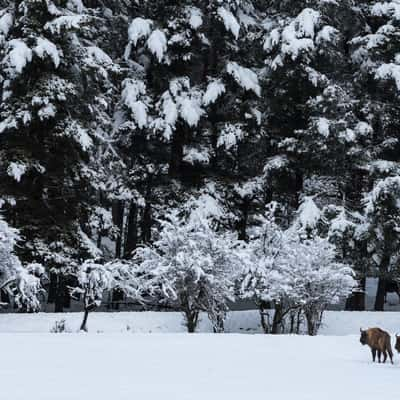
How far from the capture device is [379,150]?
2725 centimetres

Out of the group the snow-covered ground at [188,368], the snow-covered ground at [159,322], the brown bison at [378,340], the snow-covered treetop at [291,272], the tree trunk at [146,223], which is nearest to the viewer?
the snow-covered ground at [188,368]

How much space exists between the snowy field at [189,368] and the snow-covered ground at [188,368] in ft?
0.04

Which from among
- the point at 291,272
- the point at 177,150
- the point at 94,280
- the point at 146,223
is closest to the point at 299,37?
the point at 177,150

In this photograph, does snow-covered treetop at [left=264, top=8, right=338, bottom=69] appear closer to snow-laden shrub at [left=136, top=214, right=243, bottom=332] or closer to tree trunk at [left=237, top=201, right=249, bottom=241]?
tree trunk at [left=237, top=201, right=249, bottom=241]

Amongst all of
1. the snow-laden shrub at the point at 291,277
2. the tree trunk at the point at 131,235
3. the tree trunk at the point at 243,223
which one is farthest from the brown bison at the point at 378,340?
the tree trunk at the point at 131,235

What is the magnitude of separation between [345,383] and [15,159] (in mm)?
15616

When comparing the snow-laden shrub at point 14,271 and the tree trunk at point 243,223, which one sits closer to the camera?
the snow-laden shrub at point 14,271

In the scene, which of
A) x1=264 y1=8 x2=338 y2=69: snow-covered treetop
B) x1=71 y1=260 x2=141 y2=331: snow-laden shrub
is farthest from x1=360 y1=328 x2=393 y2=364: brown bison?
x1=264 y1=8 x2=338 y2=69: snow-covered treetop

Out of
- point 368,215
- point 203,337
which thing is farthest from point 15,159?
point 368,215

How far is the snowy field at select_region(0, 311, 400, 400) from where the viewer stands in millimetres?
7898

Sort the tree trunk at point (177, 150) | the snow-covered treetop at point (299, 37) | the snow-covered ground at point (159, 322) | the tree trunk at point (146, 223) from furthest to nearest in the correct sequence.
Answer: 1. the tree trunk at point (177, 150)
2. the tree trunk at point (146, 223)
3. the snow-covered treetop at point (299, 37)
4. the snow-covered ground at point (159, 322)

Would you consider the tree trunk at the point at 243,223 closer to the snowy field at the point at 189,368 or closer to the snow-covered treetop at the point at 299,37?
the snow-covered treetop at the point at 299,37

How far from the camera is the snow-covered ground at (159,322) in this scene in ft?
68.9

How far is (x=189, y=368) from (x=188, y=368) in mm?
16
